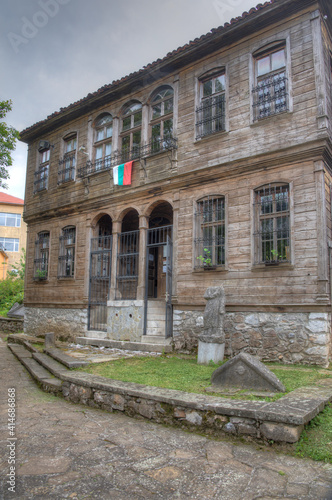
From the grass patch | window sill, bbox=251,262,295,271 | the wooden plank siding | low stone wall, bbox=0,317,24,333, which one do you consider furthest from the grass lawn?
low stone wall, bbox=0,317,24,333

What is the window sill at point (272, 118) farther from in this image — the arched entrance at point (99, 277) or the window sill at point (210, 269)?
the arched entrance at point (99, 277)

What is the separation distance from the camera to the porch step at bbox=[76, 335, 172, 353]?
380 inches

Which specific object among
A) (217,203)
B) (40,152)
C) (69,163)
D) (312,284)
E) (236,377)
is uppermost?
(40,152)

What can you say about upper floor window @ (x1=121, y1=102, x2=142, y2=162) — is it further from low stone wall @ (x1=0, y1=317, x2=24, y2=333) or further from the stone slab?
low stone wall @ (x1=0, y1=317, x2=24, y2=333)

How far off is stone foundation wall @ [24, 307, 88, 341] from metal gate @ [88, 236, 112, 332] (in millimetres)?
341

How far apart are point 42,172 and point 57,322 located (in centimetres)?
645

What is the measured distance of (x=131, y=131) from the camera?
12.3 m

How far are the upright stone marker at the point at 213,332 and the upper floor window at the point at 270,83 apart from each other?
181 inches

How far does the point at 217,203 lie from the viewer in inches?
381

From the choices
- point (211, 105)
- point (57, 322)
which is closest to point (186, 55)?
point (211, 105)

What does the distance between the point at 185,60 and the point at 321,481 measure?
423 inches

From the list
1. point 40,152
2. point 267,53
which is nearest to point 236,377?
point 267,53

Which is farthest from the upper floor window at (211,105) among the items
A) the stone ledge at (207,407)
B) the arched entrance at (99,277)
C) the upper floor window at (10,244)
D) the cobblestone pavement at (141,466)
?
the upper floor window at (10,244)

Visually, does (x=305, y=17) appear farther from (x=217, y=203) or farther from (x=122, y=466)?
(x=122, y=466)
